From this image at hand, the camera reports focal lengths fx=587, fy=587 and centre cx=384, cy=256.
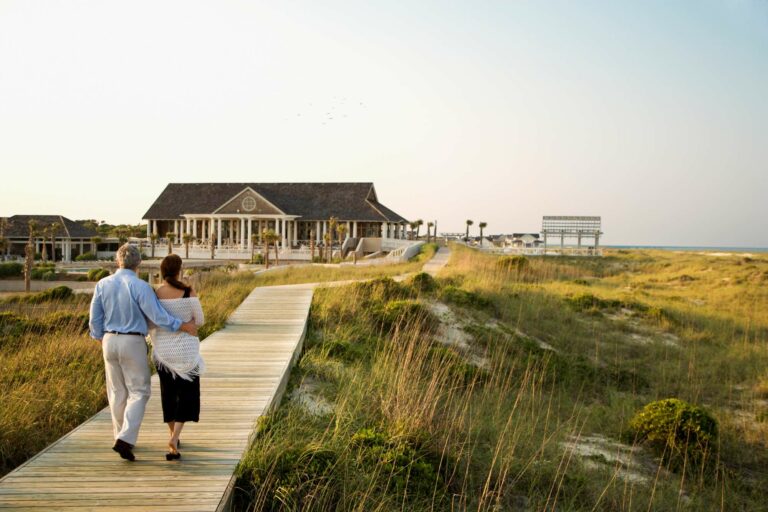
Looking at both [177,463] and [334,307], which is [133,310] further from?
[334,307]

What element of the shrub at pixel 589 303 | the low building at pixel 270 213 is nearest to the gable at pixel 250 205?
the low building at pixel 270 213

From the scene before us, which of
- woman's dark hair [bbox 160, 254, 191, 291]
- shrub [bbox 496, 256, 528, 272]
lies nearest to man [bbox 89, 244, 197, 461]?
woman's dark hair [bbox 160, 254, 191, 291]

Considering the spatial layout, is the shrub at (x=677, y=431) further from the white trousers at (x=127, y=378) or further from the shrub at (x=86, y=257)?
the shrub at (x=86, y=257)

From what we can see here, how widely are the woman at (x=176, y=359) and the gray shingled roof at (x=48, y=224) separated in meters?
57.5

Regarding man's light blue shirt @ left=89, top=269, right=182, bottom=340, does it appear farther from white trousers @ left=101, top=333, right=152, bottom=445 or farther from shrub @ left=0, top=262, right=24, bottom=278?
shrub @ left=0, top=262, right=24, bottom=278

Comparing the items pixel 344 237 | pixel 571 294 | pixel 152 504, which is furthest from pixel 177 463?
pixel 344 237

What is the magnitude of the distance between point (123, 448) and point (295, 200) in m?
51.2

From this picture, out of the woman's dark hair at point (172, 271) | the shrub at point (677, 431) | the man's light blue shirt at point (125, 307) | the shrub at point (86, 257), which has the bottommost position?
the shrub at point (86, 257)

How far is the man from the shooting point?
17.6 ft

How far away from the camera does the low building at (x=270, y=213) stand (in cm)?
5209

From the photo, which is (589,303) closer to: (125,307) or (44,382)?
(44,382)

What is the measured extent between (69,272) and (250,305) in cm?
3246

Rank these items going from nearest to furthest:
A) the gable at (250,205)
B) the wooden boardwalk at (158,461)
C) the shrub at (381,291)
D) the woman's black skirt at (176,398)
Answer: the wooden boardwalk at (158,461) → the woman's black skirt at (176,398) → the shrub at (381,291) → the gable at (250,205)

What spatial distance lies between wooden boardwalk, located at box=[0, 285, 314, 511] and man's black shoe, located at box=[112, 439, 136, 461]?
3.6 inches
